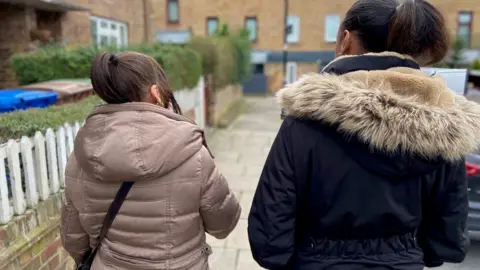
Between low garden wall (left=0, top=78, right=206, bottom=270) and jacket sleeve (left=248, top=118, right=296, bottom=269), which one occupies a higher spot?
jacket sleeve (left=248, top=118, right=296, bottom=269)

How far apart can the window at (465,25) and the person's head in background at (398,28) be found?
28.3 meters

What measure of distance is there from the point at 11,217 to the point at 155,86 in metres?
1.71

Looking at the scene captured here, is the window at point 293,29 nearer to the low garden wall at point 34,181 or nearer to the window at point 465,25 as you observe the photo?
the window at point 465,25

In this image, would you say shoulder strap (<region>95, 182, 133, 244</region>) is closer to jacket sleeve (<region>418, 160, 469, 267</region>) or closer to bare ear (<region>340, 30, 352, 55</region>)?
bare ear (<region>340, 30, 352, 55</region>)

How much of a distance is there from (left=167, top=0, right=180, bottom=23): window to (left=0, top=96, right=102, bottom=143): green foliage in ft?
84.5

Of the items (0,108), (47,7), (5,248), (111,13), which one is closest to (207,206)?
(5,248)

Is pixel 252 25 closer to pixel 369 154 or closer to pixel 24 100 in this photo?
pixel 24 100

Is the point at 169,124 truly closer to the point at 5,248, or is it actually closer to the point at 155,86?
the point at 155,86

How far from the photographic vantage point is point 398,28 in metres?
1.38

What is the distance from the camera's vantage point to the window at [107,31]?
11812mm

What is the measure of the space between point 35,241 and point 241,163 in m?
5.48

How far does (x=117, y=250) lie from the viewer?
5.54 ft

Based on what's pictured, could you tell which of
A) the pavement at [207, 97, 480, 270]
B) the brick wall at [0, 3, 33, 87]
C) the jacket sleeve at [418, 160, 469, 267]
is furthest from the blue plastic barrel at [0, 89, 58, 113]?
the brick wall at [0, 3, 33, 87]

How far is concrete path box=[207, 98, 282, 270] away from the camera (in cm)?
403
